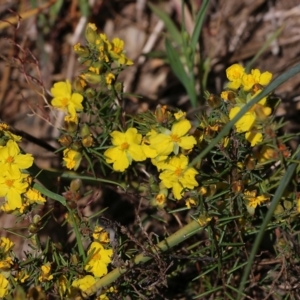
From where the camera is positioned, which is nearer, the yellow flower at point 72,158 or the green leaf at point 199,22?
the yellow flower at point 72,158

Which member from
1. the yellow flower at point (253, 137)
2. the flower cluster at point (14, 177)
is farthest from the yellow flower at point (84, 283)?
the yellow flower at point (253, 137)

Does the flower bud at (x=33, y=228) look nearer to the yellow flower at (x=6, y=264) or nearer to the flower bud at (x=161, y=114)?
the yellow flower at (x=6, y=264)

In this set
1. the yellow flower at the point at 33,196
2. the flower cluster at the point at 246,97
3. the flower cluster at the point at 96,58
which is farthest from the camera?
the flower cluster at the point at 96,58

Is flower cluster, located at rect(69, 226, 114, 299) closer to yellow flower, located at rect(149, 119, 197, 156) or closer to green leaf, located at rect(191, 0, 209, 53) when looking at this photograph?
yellow flower, located at rect(149, 119, 197, 156)

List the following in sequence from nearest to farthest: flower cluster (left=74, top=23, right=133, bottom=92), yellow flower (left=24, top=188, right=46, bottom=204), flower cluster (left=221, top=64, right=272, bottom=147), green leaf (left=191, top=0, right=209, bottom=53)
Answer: flower cluster (left=221, top=64, right=272, bottom=147) < yellow flower (left=24, top=188, right=46, bottom=204) < flower cluster (left=74, top=23, right=133, bottom=92) < green leaf (left=191, top=0, right=209, bottom=53)

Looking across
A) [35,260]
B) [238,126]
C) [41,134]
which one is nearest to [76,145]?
[35,260]

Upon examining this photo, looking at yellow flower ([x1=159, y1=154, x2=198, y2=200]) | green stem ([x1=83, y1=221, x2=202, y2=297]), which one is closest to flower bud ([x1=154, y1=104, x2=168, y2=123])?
yellow flower ([x1=159, y1=154, x2=198, y2=200])
